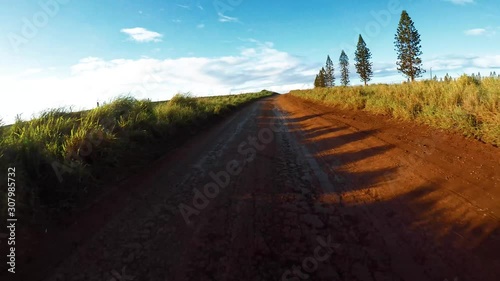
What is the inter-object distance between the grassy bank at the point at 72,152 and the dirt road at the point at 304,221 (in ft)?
1.97

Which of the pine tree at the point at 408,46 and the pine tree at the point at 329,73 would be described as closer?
the pine tree at the point at 408,46

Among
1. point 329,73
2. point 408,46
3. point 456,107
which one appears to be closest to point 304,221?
point 456,107

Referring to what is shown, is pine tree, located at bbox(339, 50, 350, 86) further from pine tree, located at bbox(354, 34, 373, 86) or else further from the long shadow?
the long shadow

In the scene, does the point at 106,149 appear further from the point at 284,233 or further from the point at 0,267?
the point at 284,233

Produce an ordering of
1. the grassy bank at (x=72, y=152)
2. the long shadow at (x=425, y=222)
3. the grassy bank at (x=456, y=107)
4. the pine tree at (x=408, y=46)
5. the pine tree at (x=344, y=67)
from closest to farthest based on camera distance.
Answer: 1. the long shadow at (x=425, y=222)
2. the grassy bank at (x=72, y=152)
3. the grassy bank at (x=456, y=107)
4. the pine tree at (x=408, y=46)
5. the pine tree at (x=344, y=67)

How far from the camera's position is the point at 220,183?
545cm

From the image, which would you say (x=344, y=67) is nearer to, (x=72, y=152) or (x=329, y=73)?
(x=329, y=73)

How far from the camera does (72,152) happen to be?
601 cm

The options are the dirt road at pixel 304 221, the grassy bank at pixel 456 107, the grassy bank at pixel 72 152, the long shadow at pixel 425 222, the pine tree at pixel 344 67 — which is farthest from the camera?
the pine tree at pixel 344 67

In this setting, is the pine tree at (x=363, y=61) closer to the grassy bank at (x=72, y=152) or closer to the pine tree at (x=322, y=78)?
the pine tree at (x=322, y=78)

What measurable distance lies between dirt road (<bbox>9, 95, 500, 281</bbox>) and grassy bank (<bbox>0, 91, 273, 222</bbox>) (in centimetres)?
60

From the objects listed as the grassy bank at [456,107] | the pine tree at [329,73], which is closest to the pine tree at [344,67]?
the pine tree at [329,73]

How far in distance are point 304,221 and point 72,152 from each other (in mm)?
4579

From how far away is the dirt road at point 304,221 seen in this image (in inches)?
117
